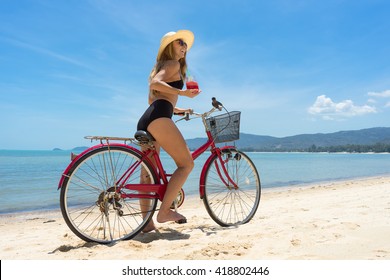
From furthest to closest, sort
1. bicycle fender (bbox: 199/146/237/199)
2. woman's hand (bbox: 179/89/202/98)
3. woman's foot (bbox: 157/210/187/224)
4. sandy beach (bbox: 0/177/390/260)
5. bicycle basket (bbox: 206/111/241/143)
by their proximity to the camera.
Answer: bicycle basket (bbox: 206/111/241/143) < bicycle fender (bbox: 199/146/237/199) < woman's foot (bbox: 157/210/187/224) < woman's hand (bbox: 179/89/202/98) < sandy beach (bbox: 0/177/390/260)

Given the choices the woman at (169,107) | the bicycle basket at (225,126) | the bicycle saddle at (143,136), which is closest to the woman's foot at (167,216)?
the woman at (169,107)

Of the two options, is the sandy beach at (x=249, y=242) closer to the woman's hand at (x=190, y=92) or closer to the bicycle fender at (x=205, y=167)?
the bicycle fender at (x=205, y=167)

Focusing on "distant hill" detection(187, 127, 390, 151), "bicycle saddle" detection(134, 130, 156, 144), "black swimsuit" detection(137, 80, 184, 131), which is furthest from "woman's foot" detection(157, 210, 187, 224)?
"distant hill" detection(187, 127, 390, 151)

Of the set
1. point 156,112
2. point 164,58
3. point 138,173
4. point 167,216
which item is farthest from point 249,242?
point 164,58

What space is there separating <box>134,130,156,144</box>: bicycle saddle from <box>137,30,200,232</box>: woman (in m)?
0.04

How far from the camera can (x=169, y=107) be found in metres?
3.59

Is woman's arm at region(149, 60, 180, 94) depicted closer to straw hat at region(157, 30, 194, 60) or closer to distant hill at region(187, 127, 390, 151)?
straw hat at region(157, 30, 194, 60)

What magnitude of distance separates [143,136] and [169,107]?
16.6 inches

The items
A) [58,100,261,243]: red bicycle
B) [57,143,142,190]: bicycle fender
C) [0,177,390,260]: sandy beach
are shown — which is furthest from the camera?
[58,100,261,243]: red bicycle

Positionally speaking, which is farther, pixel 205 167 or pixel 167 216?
pixel 205 167

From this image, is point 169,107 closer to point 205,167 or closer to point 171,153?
point 171,153

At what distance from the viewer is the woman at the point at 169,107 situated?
348 cm

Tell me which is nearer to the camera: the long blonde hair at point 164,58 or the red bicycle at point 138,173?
the red bicycle at point 138,173

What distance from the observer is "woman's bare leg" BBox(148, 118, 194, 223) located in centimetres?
349
